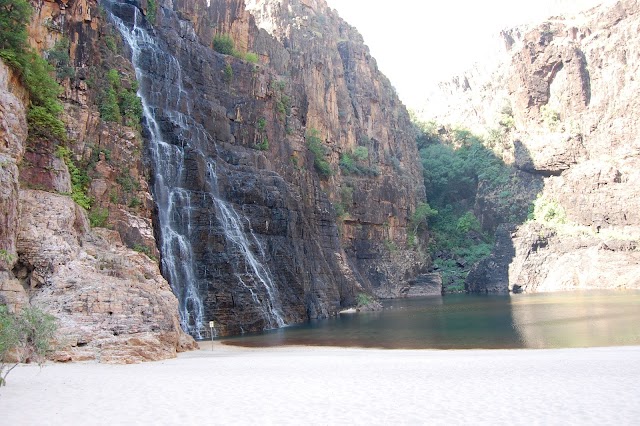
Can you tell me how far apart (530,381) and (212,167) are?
30.6 m

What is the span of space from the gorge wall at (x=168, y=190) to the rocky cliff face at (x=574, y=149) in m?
28.0

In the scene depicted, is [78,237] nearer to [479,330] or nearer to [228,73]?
[479,330]

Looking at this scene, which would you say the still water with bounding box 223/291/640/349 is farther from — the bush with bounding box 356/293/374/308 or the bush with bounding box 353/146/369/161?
the bush with bounding box 353/146/369/161

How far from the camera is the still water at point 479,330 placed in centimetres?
2748

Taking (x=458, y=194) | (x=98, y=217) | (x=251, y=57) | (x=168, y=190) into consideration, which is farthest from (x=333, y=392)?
(x=458, y=194)

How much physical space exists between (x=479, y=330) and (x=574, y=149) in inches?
2581

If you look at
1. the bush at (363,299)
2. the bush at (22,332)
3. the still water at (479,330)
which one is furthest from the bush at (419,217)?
the bush at (22,332)

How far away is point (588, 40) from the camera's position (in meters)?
93.8

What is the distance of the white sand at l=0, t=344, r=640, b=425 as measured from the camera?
9797 mm

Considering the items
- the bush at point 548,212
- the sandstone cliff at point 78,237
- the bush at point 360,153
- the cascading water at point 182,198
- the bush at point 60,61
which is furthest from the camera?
the bush at point 548,212

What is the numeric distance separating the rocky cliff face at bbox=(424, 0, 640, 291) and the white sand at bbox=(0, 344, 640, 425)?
64373mm

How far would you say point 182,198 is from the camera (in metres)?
37.1

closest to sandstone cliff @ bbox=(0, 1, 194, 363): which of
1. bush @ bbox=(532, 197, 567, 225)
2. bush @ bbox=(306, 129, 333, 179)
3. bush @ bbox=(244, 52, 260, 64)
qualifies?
bush @ bbox=(244, 52, 260, 64)

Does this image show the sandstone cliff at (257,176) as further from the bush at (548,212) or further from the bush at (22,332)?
the bush at (548,212)
